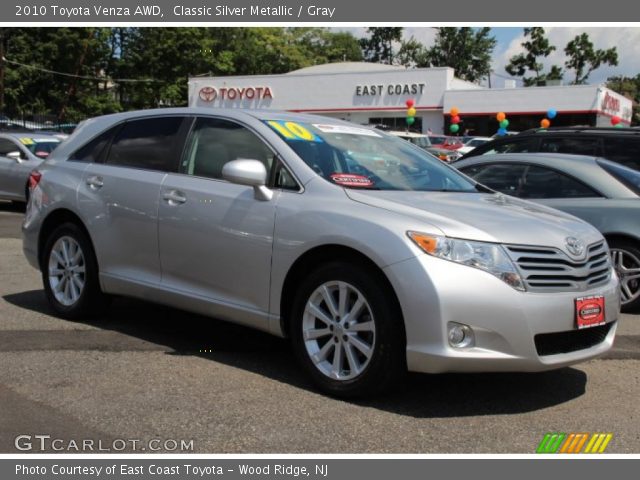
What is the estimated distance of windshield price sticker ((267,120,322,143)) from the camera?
503 centimetres

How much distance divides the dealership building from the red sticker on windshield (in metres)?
38.4

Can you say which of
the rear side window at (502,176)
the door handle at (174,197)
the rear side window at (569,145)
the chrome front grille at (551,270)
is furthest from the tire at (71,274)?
the rear side window at (569,145)

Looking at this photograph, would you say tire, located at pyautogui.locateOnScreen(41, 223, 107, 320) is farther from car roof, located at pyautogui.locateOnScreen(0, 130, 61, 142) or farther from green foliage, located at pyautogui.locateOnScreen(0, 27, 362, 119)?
green foliage, located at pyautogui.locateOnScreen(0, 27, 362, 119)

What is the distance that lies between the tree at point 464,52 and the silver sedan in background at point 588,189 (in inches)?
3195

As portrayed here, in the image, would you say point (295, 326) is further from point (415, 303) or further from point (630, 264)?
point (630, 264)

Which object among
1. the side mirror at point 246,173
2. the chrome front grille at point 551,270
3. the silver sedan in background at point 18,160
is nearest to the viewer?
the chrome front grille at point 551,270

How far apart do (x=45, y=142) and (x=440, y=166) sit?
12.0 m

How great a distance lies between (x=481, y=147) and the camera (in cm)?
933

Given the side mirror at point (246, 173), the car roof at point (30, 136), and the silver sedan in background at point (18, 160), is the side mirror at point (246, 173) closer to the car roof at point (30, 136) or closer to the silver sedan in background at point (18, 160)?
the silver sedan in background at point (18, 160)

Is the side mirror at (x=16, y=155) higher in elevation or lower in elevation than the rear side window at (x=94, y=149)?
lower

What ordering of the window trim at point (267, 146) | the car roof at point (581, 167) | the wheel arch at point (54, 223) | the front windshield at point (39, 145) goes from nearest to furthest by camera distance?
the window trim at point (267, 146) → the wheel arch at point (54, 223) → the car roof at point (581, 167) → the front windshield at point (39, 145)

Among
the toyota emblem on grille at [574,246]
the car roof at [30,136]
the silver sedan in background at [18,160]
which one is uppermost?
the toyota emblem on grille at [574,246]

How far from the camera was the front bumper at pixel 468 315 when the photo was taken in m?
3.90

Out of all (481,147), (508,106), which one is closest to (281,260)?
(481,147)
